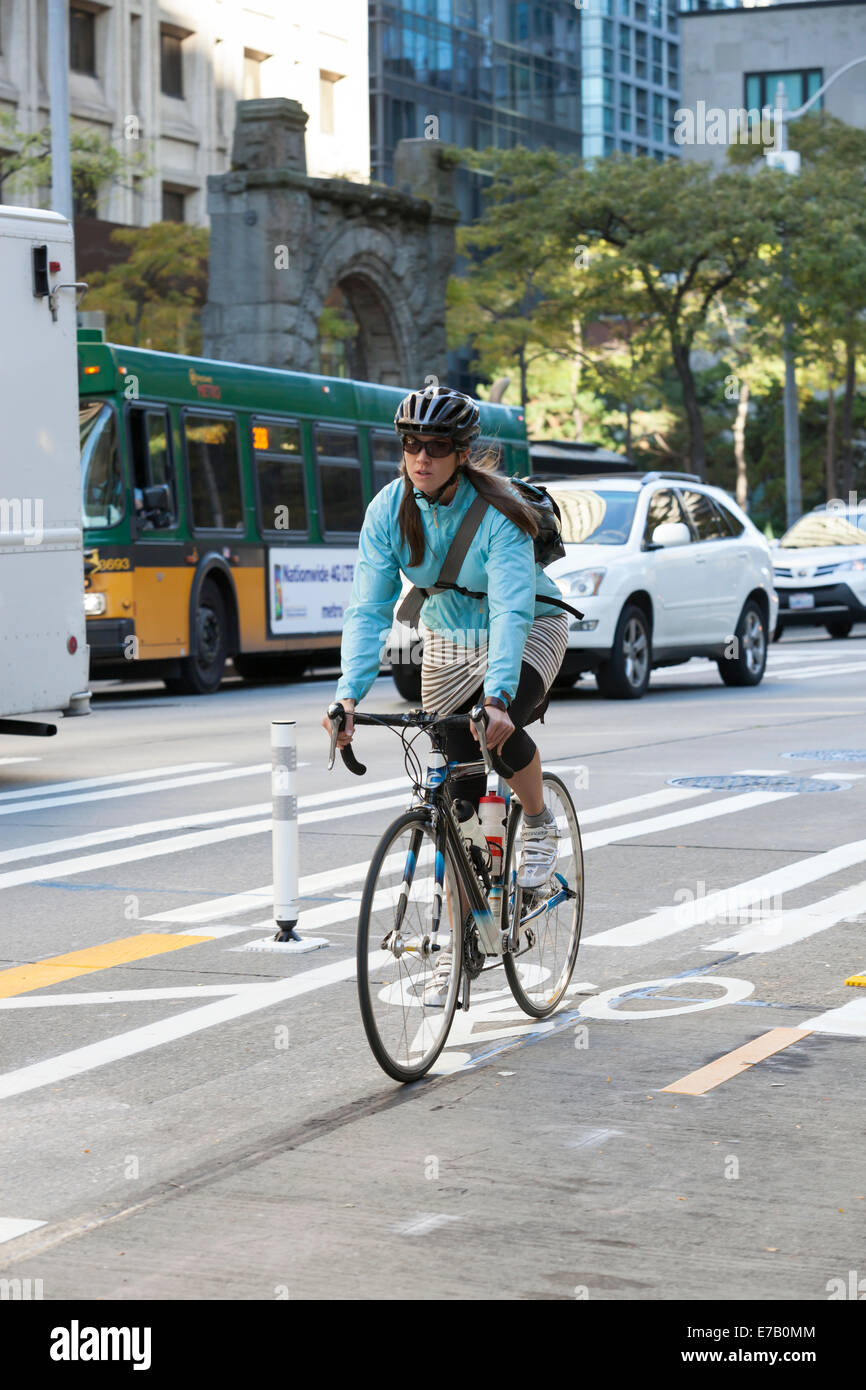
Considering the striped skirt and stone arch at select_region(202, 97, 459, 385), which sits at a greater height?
stone arch at select_region(202, 97, 459, 385)

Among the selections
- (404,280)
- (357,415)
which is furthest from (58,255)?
(404,280)

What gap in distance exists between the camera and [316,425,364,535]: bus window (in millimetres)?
23438

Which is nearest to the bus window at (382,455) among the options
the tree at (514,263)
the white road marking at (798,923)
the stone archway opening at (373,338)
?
the stone archway opening at (373,338)

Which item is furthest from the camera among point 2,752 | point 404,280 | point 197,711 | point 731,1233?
point 404,280

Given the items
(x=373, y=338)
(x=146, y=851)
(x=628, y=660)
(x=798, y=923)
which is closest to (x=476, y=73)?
(x=373, y=338)

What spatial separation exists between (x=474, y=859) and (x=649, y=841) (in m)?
4.17

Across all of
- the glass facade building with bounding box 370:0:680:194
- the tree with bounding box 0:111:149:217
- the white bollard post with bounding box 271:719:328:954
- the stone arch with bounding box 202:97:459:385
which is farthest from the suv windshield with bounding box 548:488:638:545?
the glass facade building with bounding box 370:0:680:194

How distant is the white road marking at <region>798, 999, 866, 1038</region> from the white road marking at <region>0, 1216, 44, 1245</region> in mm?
2605

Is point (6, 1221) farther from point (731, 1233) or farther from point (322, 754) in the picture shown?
point (322, 754)

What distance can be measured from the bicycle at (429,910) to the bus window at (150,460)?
14511mm

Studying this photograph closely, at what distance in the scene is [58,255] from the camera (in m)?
12.7

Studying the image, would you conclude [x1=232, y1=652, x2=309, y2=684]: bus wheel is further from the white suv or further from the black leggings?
the black leggings

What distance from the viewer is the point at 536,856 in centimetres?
620
